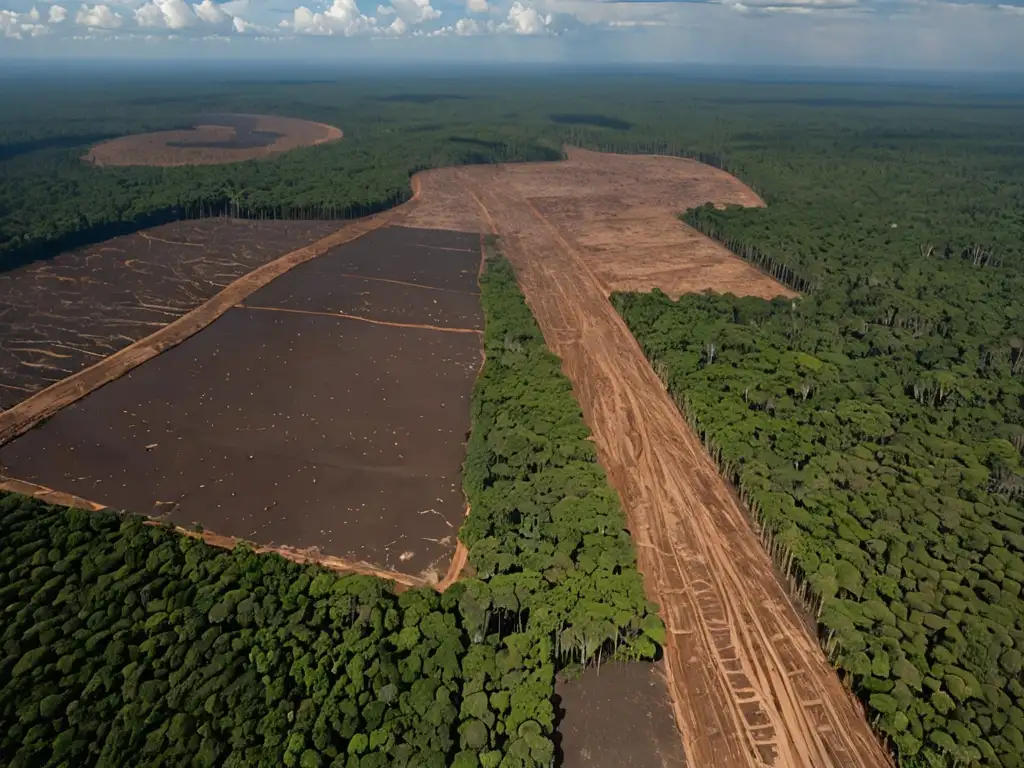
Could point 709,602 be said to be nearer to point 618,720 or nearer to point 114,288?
point 618,720

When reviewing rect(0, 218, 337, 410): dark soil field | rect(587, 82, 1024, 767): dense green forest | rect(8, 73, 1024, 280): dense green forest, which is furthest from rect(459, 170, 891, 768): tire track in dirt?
rect(0, 218, 337, 410): dark soil field

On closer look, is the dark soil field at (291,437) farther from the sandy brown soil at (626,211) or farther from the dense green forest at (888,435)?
the sandy brown soil at (626,211)

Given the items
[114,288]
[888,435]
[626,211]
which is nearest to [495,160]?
[626,211]

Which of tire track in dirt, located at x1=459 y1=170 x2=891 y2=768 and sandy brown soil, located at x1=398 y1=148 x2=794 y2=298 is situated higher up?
sandy brown soil, located at x1=398 y1=148 x2=794 y2=298

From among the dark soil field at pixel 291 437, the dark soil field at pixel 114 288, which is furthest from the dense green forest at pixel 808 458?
the dark soil field at pixel 114 288

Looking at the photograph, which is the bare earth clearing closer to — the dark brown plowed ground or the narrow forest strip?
the narrow forest strip

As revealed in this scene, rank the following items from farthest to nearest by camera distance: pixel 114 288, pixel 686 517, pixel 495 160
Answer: pixel 495 160
pixel 114 288
pixel 686 517
